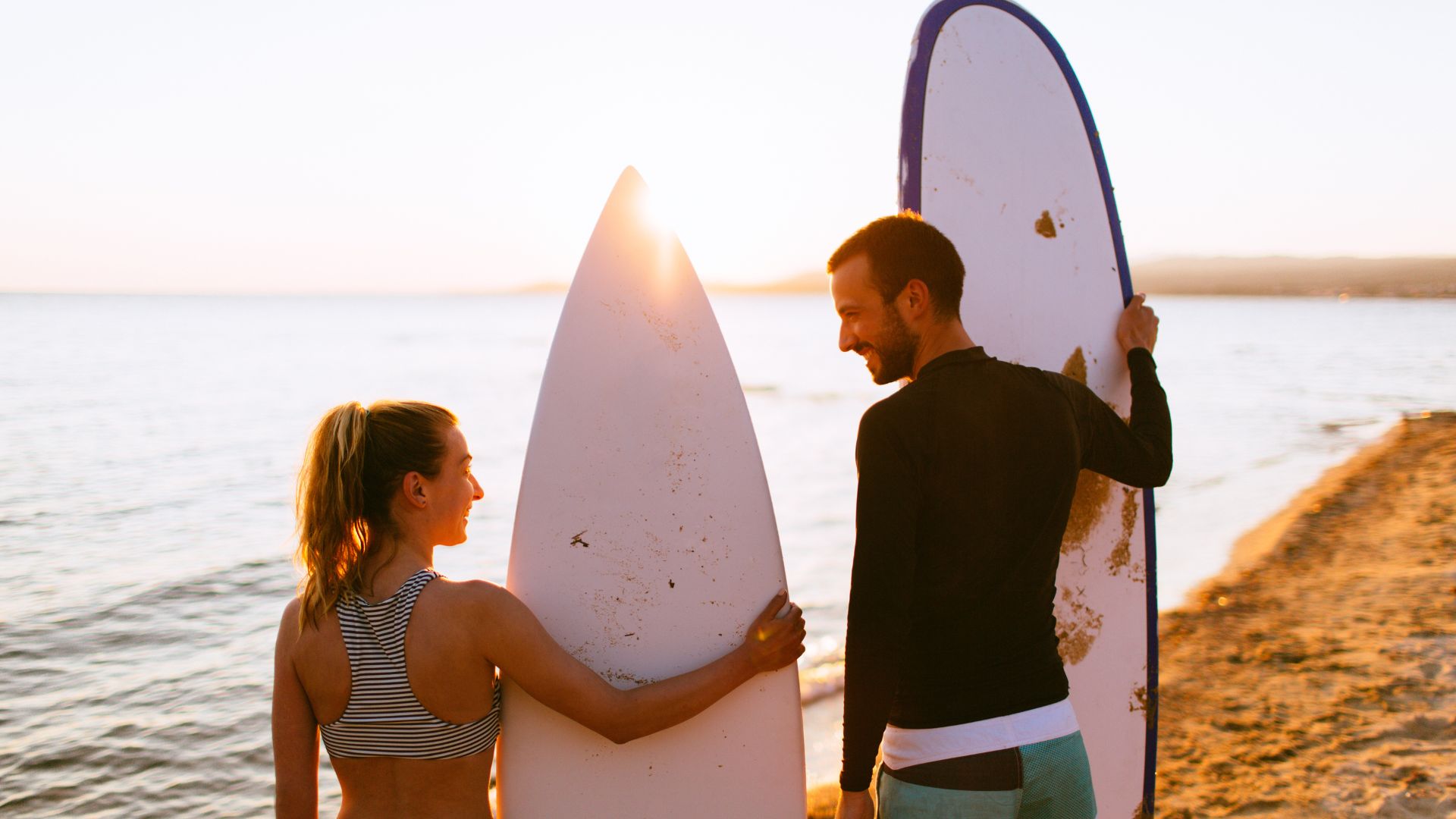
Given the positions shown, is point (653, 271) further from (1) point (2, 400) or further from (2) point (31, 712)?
(1) point (2, 400)

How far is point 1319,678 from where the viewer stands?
4242 millimetres

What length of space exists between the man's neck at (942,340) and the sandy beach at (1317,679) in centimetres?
257

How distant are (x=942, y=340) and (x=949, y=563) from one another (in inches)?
12.9

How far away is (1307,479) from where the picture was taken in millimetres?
10102

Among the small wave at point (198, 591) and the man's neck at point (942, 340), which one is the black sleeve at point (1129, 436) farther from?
the small wave at point (198, 591)

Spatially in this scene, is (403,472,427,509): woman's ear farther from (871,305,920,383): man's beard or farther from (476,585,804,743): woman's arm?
(871,305,920,383): man's beard

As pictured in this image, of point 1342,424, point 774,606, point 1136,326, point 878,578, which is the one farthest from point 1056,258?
point 1342,424

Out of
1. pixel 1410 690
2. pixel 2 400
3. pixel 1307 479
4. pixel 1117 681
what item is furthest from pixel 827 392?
pixel 1117 681

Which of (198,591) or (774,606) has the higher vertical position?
(774,606)

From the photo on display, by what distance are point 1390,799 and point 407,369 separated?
24163mm

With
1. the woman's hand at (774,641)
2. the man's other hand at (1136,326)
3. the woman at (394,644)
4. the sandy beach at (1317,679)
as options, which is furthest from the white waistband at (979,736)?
the sandy beach at (1317,679)

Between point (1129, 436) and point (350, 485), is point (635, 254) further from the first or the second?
point (1129, 436)

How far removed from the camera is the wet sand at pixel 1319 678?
126 inches

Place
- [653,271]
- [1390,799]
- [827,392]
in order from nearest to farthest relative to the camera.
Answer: [653,271]
[1390,799]
[827,392]
